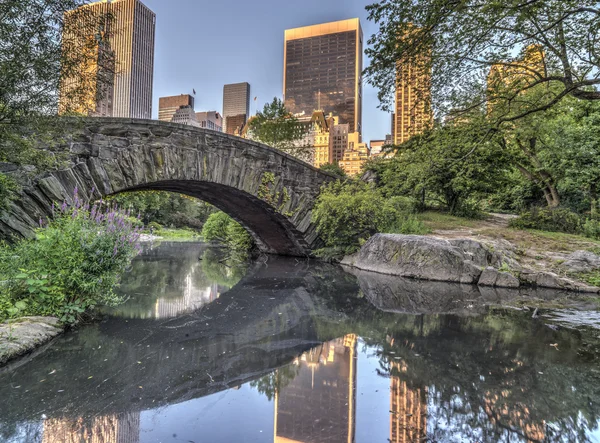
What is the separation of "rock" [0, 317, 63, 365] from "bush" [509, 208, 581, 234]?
13.8 m

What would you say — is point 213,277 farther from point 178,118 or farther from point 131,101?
point 178,118

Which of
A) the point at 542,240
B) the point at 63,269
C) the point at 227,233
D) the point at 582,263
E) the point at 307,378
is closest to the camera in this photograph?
the point at 307,378

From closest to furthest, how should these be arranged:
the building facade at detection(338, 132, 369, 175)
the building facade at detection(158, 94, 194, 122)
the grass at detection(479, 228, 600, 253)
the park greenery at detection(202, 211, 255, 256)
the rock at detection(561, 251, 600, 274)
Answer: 1. the rock at detection(561, 251, 600, 274)
2. the grass at detection(479, 228, 600, 253)
3. the park greenery at detection(202, 211, 255, 256)
4. the building facade at detection(338, 132, 369, 175)
5. the building facade at detection(158, 94, 194, 122)

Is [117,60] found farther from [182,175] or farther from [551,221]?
[551,221]

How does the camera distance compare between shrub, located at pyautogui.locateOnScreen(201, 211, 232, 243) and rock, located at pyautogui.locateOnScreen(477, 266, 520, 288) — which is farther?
shrub, located at pyautogui.locateOnScreen(201, 211, 232, 243)

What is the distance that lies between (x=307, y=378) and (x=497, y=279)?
669 centimetres

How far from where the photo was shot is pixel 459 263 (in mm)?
8523

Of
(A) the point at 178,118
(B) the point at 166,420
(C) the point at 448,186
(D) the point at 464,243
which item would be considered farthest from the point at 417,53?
(A) the point at 178,118

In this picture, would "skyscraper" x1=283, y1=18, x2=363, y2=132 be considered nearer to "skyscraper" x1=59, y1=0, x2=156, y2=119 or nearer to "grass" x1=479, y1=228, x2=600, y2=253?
"skyscraper" x1=59, y1=0, x2=156, y2=119

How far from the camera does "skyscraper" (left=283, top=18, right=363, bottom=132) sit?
371ft

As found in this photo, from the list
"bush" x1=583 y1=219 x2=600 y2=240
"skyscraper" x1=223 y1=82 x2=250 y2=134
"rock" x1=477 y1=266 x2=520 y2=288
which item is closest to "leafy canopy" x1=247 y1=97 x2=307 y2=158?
"bush" x1=583 y1=219 x2=600 y2=240

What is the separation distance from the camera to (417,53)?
18.3 ft

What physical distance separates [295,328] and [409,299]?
9.00ft

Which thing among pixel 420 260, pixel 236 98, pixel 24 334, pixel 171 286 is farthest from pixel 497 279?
pixel 236 98
